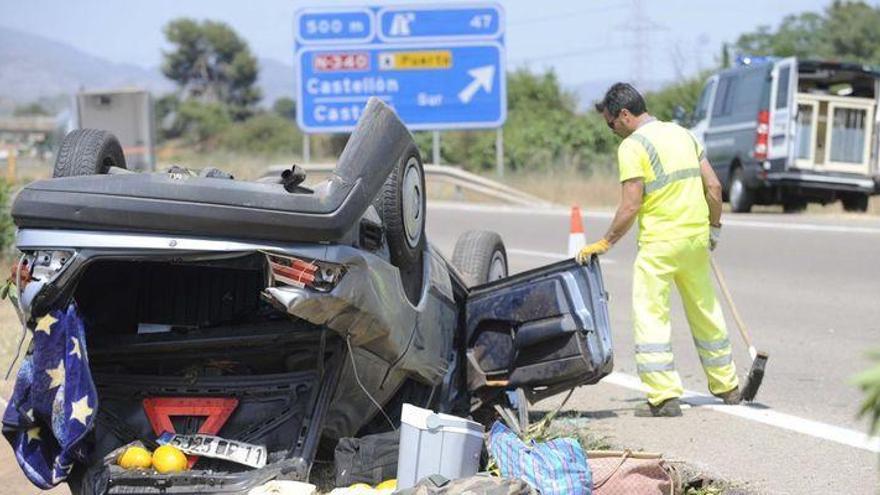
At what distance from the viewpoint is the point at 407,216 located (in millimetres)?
5508

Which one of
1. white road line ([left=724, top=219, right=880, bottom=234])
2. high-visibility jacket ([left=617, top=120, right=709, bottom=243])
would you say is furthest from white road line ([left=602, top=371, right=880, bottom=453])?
white road line ([left=724, top=219, right=880, bottom=234])

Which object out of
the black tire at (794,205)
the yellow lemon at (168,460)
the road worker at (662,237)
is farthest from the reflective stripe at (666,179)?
the black tire at (794,205)

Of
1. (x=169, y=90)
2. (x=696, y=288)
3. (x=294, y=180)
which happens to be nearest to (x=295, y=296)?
(x=294, y=180)

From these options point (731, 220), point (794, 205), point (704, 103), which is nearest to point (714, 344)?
point (731, 220)

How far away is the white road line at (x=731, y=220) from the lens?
55.7 ft

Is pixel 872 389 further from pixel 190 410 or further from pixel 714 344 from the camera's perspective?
pixel 714 344

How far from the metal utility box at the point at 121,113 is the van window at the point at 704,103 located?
750 inches

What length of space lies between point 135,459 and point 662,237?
10.5 ft

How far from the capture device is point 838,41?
234 ft

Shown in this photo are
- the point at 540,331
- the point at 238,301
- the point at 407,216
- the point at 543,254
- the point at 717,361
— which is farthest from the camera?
the point at 543,254

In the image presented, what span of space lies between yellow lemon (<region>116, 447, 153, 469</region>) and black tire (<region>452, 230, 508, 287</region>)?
238cm

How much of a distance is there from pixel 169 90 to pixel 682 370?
350 ft

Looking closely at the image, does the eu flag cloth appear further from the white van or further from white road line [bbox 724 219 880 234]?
the white van

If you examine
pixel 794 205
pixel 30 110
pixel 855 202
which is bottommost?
pixel 30 110
